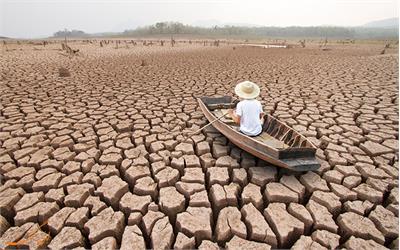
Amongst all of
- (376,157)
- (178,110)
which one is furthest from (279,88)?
(376,157)

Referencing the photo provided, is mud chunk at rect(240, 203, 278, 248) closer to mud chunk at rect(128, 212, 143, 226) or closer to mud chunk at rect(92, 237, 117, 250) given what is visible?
Answer: mud chunk at rect(128, 212, 143, 226)

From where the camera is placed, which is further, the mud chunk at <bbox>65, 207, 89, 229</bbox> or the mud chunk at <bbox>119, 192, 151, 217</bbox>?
the mud chunk at <bbox>119, 192, 151, 217</bbox>

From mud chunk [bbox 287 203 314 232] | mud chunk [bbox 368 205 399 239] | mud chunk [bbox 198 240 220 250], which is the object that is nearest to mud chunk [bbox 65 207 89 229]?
mud chunk [bbox 198 240 220 250]

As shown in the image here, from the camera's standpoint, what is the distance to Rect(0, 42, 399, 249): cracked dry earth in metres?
1.99

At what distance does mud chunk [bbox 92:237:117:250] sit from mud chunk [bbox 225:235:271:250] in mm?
957

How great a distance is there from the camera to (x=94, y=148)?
3.31 metres

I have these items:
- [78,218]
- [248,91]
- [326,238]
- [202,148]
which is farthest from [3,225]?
[248,91]

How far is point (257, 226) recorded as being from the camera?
6.72 ft

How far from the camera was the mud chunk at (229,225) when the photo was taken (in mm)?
1990

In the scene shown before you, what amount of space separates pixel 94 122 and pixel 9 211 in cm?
219

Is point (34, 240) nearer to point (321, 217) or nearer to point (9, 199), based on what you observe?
point (9, 199)

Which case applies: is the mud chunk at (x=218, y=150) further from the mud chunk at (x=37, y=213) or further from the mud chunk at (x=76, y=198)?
the mud chunk at (x=37, y=213)

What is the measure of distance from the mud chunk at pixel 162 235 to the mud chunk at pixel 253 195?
0.83 m

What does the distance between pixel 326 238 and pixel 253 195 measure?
29.1 inches
